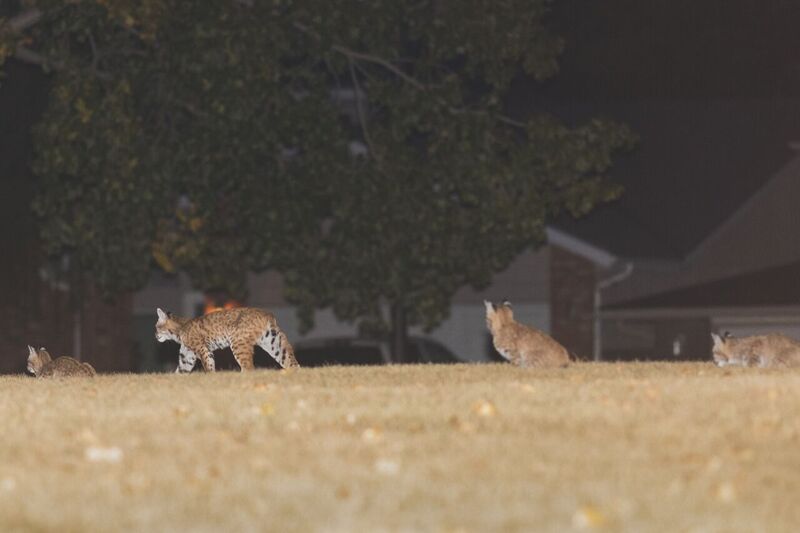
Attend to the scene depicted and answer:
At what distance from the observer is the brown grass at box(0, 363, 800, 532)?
1021cm

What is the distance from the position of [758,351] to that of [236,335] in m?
5.87

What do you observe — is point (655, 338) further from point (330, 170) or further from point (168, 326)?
point (168, 326)

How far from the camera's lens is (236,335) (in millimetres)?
21219

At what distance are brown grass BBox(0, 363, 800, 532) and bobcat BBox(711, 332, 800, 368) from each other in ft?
7.80

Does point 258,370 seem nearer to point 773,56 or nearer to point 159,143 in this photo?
point 159,143

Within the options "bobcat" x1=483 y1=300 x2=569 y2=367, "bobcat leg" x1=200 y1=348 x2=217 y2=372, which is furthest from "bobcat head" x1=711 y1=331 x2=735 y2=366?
"bobcat leg" x1=200 y1=348 x2=217 y2=372

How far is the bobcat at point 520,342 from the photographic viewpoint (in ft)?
64.3

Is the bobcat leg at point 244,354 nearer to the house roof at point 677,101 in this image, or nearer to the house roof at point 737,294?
the house roof at point 737,294

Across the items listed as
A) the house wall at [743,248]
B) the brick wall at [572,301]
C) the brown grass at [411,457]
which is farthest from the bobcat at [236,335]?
the house wall at [743,248]

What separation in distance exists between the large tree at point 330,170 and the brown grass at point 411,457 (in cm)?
1316

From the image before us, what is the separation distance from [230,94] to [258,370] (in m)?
8.56

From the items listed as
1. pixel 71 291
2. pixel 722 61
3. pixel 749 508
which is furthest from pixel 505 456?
pixel 722 61

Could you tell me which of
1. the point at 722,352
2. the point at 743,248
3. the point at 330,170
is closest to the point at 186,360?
the point at 722,352

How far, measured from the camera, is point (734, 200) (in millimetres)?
44031
